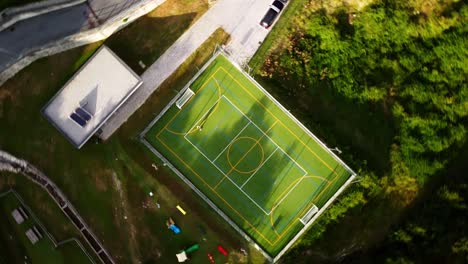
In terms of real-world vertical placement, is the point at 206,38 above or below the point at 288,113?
above

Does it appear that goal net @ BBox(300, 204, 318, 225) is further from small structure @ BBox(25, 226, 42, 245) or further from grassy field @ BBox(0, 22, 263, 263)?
small structure @ BBox(25, 226, 42, 245)

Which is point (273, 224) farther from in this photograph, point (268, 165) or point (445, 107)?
point (445, 107)

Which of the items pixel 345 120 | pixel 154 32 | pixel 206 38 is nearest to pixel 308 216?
pixel 345 120

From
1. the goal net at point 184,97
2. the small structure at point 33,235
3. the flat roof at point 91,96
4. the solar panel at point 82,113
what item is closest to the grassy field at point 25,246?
the small structure at point 33,235

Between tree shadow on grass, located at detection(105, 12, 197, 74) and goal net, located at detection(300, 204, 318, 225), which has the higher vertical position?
tree shadow on grass, located at detection(105, 12, 197, 74)

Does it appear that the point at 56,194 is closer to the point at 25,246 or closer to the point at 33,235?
the point at 33,235

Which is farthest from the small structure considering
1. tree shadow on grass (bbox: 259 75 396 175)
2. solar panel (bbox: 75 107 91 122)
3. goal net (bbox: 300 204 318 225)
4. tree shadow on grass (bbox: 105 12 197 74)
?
tree shadow on grass (bbox: 259 75 396 175)
